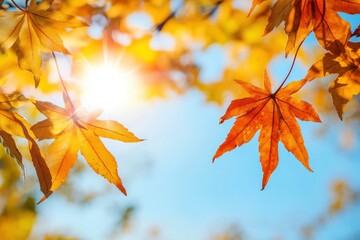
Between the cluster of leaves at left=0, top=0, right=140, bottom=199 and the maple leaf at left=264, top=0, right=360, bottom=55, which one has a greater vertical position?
the maple leaf at left=264, top=0, right=360, bottom=55

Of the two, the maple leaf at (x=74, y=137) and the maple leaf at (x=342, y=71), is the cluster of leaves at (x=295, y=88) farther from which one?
the maple leaf at (x=74, y=137)

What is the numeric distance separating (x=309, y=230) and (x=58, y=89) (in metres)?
12.7

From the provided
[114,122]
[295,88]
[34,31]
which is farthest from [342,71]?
[34,31]

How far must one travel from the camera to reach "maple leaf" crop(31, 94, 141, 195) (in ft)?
2.42

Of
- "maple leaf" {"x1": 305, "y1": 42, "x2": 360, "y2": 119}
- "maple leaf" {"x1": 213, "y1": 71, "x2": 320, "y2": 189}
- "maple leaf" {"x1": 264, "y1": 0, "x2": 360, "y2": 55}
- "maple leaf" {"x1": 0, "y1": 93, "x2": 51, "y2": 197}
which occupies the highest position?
"maple leaf" {"x1": 264, "y1": 0, "x2": 360, "y2": 55}

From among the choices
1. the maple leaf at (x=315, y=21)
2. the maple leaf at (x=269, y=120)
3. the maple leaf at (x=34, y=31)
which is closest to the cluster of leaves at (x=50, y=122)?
the maple leaf at (x=34, y=31)

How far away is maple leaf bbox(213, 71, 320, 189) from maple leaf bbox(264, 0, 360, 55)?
0.30 ft

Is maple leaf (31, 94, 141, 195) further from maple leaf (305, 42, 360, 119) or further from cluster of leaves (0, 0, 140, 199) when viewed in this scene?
maple leaf (305, 42, 360, 119)

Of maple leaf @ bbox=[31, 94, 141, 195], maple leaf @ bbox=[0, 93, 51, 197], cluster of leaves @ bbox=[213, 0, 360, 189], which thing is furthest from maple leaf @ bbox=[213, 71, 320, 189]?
maple leaf @ bbox=[0, 93, 51, 197]

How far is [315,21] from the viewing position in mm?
687

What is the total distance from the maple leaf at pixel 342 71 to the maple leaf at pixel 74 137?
1.30ft

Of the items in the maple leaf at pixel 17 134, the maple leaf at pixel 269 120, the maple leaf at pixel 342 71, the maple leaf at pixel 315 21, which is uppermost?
the maple leaf at pixel 315 21

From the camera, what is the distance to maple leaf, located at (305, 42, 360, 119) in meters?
0.68

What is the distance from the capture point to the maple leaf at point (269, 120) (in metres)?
0.72
